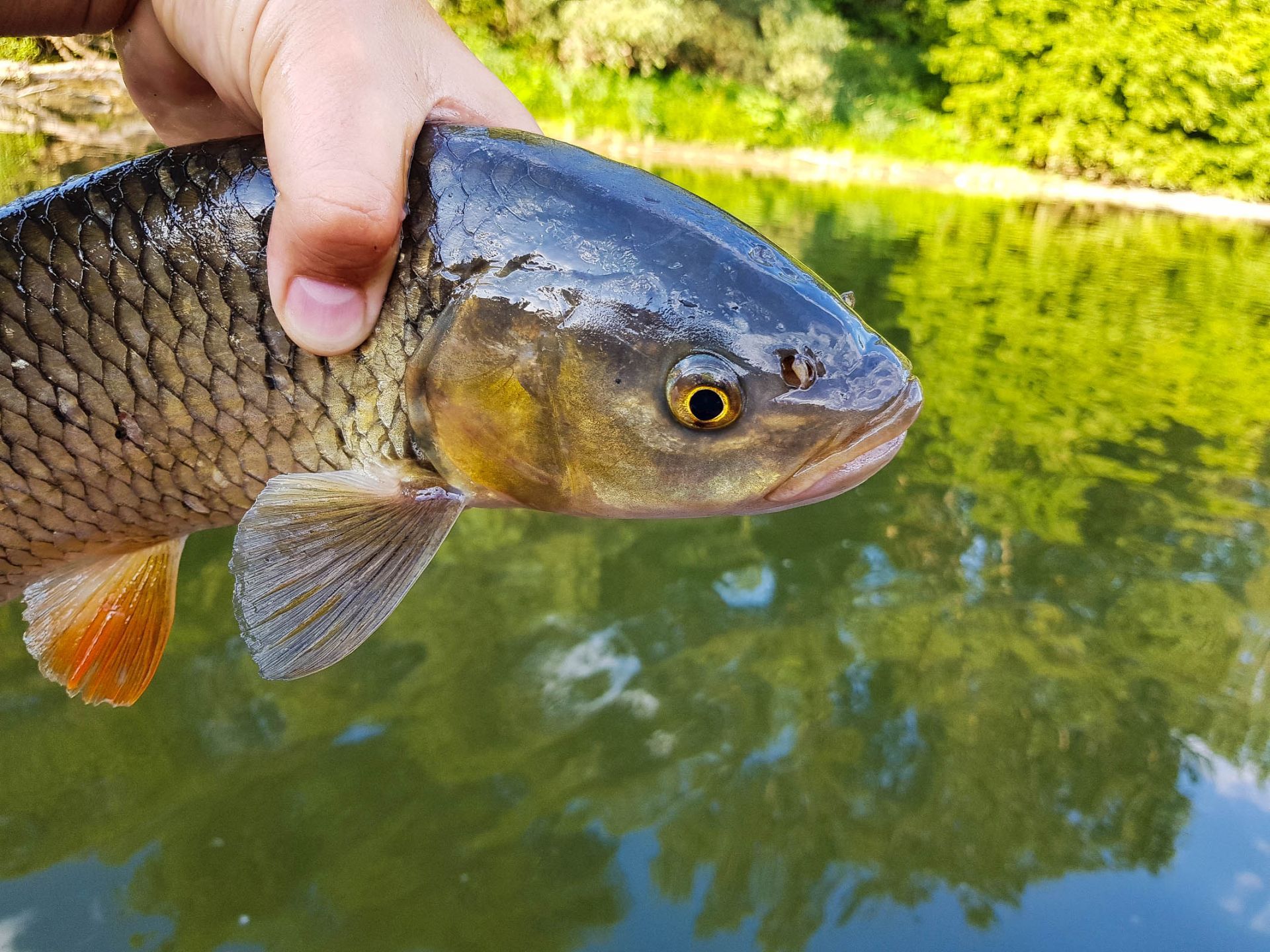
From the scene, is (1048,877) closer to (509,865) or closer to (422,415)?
(509,865)

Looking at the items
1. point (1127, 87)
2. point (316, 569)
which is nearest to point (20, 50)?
point (316, 569)

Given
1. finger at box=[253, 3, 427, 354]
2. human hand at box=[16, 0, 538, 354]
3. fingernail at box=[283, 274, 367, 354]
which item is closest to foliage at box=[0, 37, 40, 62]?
human hand at box=[16, 0, 538, 354]

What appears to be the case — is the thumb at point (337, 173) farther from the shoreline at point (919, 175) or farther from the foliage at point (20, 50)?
the shoreline at point (919, 175)

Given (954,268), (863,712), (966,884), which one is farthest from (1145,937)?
(954,268)

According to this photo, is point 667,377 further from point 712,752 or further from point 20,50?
point 20,50

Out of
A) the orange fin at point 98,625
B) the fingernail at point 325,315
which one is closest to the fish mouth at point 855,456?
the fingernail at point 325,315

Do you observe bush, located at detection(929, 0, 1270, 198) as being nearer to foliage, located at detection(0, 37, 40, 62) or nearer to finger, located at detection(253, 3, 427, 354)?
foliage, located at detection(0, 37, 40, 62)
